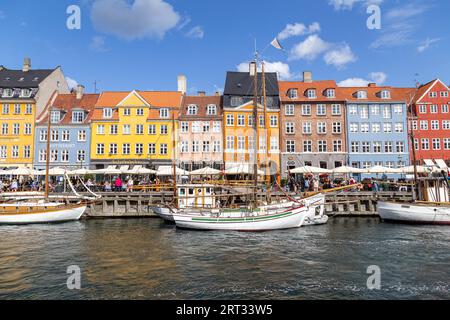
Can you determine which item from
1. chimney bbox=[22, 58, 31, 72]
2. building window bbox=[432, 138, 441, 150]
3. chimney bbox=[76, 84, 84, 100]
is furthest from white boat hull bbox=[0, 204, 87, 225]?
building window bbox=[432, 138, 441, 150]

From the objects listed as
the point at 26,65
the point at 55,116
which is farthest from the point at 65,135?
the point at 26,65

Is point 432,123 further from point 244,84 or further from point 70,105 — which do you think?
point 70,105

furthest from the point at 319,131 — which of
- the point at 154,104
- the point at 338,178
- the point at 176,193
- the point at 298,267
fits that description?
the point at 298,267

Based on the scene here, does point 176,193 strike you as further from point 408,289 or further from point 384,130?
point 384,130

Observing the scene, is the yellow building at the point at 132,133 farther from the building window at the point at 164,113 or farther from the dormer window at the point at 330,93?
the dormer window at the point at 330,93

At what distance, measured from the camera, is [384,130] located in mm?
45719

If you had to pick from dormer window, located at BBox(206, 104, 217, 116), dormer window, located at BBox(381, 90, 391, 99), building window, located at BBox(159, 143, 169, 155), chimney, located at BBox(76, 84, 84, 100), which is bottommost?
building window, located at BBox(159, 143, 169, 155)

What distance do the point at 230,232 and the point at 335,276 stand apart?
10.7 meters

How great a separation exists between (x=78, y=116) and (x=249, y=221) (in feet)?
111

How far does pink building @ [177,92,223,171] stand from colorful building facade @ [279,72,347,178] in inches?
362

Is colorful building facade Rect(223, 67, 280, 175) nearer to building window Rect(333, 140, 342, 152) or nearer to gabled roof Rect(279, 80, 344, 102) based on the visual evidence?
gabled roof Rect(279, 80, 344, 102)

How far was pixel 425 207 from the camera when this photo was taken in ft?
80.6

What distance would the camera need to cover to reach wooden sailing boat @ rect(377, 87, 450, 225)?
24406 mm

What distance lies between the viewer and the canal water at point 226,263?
10781mm
